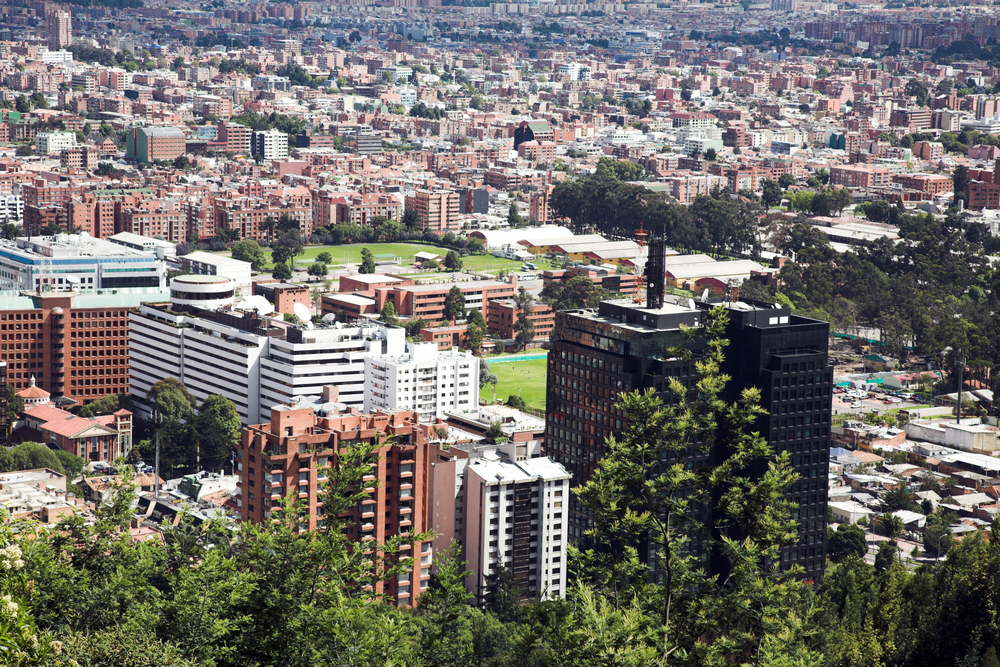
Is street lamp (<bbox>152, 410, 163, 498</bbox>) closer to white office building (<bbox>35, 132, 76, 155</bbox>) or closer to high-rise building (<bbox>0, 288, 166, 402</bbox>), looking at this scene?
high-rise building (<bbox>0, 288, 166, 402</bbox>)

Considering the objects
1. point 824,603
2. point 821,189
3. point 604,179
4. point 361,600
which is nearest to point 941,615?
point 824,603

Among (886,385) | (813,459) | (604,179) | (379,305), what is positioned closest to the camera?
(813,459)

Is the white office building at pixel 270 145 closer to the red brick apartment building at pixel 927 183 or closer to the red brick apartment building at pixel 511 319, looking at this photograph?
the red brick apartment building at pixel 927 183

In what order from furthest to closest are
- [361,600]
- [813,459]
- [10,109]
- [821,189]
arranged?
1. [10,109]
2. [821,189]
3. [813,459]
4. [361,600]

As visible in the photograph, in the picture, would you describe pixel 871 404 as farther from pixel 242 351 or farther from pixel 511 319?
pixel 242 351

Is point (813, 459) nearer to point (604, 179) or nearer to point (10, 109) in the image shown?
point (604, 179)

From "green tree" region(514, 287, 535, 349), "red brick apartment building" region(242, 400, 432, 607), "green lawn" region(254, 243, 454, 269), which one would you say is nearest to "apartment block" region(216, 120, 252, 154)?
"green lawn" region(254, 243, 454, 269)
